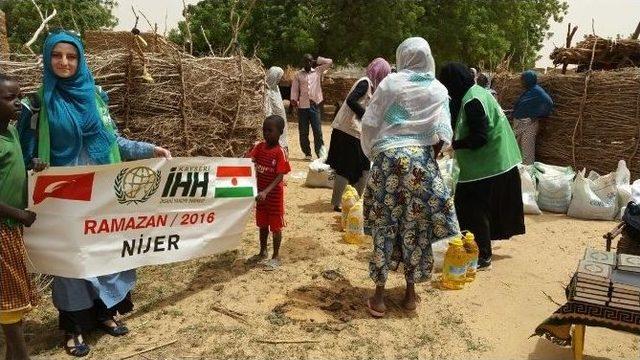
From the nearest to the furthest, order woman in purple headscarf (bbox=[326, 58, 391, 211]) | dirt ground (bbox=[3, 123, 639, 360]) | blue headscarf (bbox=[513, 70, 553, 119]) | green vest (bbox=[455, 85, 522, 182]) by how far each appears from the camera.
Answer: dirt ground (bbox=[3, 123, 639, 360]) → green vest (bbox=[455, 85, 522, 182]) → woman in purple headscarf (bbox=[326, 58, 391, 211]) → blue headscarf (bbox=[513, 70, 553, 119])

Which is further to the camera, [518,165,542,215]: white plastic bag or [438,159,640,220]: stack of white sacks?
[518,165,542,215]: white plastic bag

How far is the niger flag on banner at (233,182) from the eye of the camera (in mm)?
3502

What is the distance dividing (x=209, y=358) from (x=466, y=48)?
17.4 meters

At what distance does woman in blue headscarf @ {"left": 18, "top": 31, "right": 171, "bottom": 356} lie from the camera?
2713mm

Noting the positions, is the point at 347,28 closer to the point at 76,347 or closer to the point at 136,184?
the point at 136,184

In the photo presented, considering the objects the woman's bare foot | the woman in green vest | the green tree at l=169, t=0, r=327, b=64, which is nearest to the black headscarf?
the woman in green vest

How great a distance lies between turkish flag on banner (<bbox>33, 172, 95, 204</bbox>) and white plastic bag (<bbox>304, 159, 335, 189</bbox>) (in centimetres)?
422

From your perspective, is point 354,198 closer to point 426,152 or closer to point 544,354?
point 426,152

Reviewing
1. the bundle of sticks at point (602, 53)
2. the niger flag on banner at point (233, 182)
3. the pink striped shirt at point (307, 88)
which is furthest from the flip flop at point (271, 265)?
the bundle of sticks at point (602, 53)

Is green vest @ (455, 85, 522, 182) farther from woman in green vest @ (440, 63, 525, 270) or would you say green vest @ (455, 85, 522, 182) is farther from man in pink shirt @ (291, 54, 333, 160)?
man in pink shirt @ (291, 54, 333, 160)

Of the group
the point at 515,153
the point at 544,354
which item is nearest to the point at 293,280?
the point at 544,354

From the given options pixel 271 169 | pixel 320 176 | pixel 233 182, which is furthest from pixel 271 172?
pixel 320 176

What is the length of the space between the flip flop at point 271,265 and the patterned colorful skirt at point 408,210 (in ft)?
3.58

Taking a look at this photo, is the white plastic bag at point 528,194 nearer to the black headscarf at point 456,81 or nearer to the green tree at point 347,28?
the black headscarf at point 456,81
